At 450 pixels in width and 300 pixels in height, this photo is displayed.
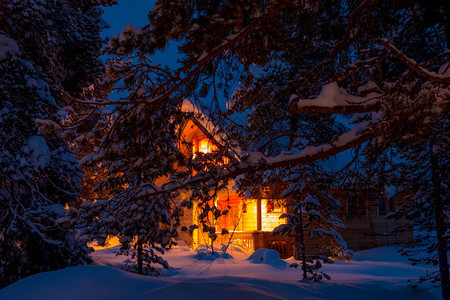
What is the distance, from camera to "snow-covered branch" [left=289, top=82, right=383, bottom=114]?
13.9 feet

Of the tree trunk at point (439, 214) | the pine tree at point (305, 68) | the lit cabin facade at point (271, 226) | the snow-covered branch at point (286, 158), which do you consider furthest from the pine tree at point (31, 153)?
the lit cabin facade at point (271, 226)

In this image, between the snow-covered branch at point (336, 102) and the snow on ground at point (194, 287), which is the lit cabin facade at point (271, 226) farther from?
the snow-covered branch at point (336, 102)

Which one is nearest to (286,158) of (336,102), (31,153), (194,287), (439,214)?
(336,102)

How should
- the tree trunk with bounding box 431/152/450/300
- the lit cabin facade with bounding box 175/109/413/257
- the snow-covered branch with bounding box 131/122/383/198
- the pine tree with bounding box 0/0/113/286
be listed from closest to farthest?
1. the snow-covered branch with bounding box 131/122/383/198
2. the pine tree with bounding box 0/0/113/286
3. the tree trunk with bounding box 431/152/450/300
4. the lit cabin facade with bounding box 175/109/413/257

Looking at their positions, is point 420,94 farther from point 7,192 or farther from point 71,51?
point 71,51

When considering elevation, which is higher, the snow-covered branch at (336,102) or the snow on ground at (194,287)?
the snow-covered branch at (336,102)

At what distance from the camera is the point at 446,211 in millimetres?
8055

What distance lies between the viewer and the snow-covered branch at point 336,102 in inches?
167

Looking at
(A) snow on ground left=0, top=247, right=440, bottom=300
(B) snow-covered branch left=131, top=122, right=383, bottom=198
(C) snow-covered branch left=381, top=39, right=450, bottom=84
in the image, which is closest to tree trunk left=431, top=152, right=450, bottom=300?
(A) snow on ground left=0, top=247, right=440, bottom=300

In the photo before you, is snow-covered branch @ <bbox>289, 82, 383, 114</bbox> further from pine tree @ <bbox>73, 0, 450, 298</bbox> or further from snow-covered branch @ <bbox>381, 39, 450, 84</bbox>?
snow-covered branch @ <bbox>381, 39, 450, 84</bbox>

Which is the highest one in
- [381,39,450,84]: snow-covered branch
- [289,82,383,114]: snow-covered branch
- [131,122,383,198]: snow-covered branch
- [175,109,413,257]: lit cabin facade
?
[381,39,450,84]: snow-covered branch

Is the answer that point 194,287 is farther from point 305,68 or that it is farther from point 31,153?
point 31,153

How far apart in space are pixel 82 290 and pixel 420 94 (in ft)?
18.9

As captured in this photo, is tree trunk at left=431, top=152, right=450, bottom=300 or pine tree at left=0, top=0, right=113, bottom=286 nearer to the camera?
pine tree at left=0, top=0, right=113, bottom=286
